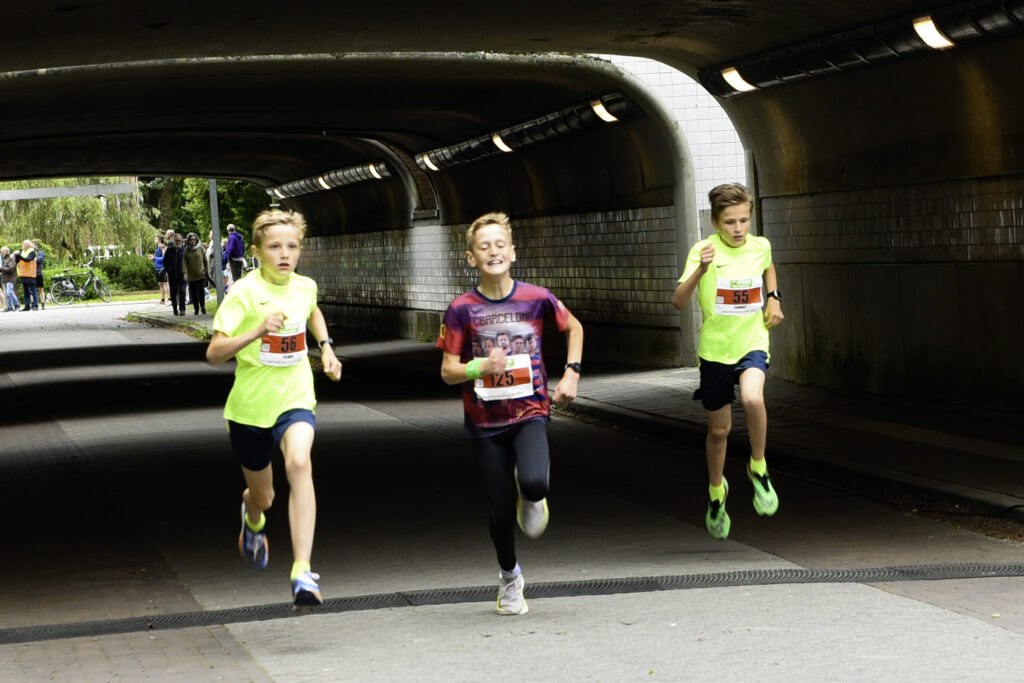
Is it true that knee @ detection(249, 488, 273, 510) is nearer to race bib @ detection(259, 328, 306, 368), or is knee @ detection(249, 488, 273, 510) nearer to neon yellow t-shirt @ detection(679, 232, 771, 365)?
race bib @ detection(259, 328, 306, 368)

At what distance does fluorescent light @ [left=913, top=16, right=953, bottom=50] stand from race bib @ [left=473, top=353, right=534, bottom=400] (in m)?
6.66

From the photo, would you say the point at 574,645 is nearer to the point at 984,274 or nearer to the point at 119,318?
the point at 984,274

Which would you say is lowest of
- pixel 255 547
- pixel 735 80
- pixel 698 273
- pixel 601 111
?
pixel 255 547

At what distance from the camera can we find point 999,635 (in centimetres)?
664

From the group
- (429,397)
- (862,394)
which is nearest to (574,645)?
(862,394)

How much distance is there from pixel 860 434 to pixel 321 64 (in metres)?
8.18

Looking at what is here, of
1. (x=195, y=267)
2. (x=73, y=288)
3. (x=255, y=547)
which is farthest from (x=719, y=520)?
(x=73, y=288)

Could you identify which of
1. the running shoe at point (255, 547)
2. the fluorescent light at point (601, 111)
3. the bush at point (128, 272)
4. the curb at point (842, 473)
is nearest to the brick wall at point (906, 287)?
the curb at point (842, 473)

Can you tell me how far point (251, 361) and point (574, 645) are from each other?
6.20 ft

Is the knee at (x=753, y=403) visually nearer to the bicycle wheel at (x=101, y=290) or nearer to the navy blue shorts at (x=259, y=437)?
the navy blue shorts at (x=259, y=437)

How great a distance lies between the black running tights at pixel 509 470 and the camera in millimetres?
7289

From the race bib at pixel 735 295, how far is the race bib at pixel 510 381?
6.24ft

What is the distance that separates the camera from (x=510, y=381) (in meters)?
7.29

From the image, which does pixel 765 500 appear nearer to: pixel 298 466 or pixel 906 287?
pixel 298 466
